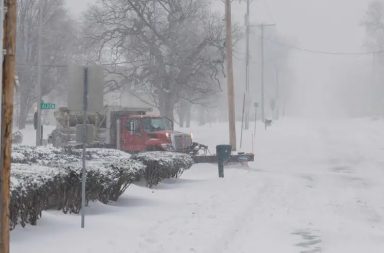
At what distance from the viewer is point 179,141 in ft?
88.3

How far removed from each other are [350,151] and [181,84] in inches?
388

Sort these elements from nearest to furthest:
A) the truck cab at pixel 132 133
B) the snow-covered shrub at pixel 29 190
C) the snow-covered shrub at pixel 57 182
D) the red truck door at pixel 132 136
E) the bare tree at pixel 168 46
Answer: the snow-covered shrub at pixel 29 190, the snow-covered shrub at pixel 57 182, the truck cab at pixel 132 133, the red truck door at pixel 132 136, the bare tree at pixel 168 46

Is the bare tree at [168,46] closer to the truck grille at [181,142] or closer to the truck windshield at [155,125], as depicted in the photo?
the truck windshield at [155,125]

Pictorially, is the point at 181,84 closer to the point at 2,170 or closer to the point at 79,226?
the point at 79,226

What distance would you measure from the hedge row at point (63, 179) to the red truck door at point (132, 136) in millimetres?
10417

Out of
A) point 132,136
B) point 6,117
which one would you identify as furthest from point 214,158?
point 6,117

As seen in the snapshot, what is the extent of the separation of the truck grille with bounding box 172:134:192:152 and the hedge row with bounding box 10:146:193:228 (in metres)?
9.23

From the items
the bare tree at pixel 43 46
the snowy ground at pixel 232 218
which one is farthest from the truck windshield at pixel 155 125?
the bare tree at pixel 43 46

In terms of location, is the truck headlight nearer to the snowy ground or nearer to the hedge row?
the snowy ground

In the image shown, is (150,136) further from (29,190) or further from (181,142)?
(29,190)

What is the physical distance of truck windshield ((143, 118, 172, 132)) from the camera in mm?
27844

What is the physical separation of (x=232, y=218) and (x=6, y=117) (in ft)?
20.3

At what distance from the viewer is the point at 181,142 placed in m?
27.1

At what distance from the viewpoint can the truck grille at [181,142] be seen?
87.6 feet
